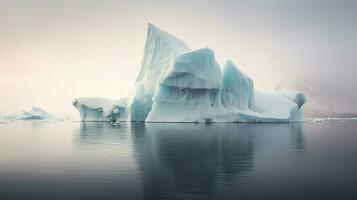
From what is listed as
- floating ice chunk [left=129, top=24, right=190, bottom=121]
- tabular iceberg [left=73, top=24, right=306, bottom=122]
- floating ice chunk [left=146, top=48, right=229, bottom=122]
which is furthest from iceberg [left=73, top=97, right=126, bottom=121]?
floating ice chunk [left=146, top=48, right=229, bottom=122]

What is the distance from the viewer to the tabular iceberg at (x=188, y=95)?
34128 mm

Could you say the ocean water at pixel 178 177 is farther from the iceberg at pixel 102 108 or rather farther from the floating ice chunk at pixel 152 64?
the iceberg at pixel 102 108

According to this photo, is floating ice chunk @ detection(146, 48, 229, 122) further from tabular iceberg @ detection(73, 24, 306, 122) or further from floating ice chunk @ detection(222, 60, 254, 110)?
floating ice chunk @ detection(222, 60, 254, 110)

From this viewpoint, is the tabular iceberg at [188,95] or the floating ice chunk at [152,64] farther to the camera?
the floating ice chunk at [152,64]

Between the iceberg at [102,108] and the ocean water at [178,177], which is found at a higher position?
the iceberg at [102,108]

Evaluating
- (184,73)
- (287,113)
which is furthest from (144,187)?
(287,113)

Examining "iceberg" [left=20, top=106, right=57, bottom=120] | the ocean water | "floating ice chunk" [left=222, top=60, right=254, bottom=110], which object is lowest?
the ocean water

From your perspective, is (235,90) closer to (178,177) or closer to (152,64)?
(152,64)

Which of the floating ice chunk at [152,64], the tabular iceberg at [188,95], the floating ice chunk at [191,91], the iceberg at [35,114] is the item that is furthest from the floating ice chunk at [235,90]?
the iceberg at [35,114]

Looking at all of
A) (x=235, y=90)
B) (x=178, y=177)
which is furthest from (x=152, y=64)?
(x=178, y=177)

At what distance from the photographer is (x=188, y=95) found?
35.1 metres

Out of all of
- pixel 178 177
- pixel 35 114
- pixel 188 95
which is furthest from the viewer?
pixel 35 114

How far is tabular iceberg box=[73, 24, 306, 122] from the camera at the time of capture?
112 ft

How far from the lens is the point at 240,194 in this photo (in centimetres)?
511
